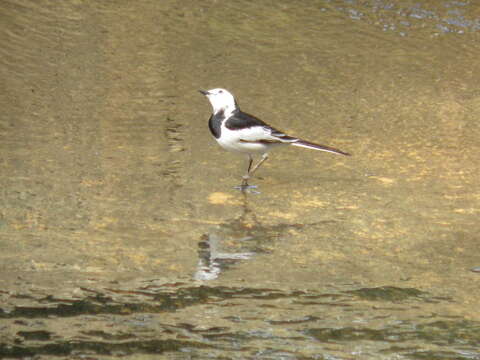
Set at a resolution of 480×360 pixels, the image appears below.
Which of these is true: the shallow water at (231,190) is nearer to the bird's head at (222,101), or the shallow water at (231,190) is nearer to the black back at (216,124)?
the black back at (216,124)

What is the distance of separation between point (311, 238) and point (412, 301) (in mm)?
1138

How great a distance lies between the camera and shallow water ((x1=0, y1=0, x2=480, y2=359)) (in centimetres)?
492

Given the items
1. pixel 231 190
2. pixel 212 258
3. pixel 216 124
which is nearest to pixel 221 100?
pixel 216 124

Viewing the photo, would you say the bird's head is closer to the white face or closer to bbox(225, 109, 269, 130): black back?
the white face

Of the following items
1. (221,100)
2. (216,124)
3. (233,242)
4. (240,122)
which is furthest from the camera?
(221,100)

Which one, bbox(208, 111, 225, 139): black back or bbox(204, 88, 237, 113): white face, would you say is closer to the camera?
bbox(208, 111, 225, 139): black back

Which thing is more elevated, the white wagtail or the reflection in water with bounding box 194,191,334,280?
the white wagtail

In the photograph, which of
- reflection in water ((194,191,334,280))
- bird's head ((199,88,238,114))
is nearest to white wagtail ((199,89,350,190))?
bird's head ((199,88,238,114))

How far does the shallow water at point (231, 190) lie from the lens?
194 inches

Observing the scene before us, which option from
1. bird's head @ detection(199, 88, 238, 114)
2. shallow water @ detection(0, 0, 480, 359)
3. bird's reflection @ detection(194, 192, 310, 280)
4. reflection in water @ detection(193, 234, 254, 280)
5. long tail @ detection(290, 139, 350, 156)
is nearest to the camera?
shallow water @ detection(0, 0, 480, 359)

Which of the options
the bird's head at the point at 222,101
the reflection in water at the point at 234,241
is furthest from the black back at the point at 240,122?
the reflection in water at the point at 234,241

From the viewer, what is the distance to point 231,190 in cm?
719

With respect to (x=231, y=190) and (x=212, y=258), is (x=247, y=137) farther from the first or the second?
(x=212, y=258)

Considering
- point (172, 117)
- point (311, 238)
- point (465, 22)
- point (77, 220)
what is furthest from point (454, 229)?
point (465, 22)
